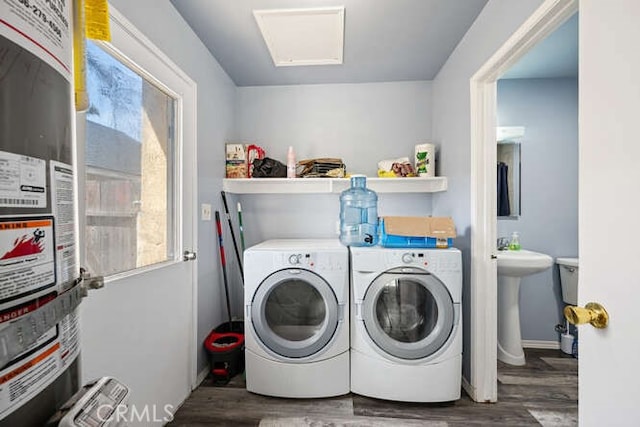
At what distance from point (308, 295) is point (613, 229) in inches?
59.9

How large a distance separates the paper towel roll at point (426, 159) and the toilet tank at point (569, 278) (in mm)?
1313

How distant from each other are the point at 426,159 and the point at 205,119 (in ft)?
5.65

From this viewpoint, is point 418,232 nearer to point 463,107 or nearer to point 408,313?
point 408,313

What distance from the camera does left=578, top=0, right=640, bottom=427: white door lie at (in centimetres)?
62

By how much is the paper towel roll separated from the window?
1833 millimetres

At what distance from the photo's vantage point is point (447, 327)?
1747 millimetres

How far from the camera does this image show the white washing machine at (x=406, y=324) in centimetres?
175

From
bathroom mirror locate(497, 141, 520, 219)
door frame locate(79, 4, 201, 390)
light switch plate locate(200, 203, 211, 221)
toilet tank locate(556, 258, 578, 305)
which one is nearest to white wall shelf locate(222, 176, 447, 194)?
light switch plate locate(200, 203, 211, 221)

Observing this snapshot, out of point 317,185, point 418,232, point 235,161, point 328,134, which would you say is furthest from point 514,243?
point 235,161

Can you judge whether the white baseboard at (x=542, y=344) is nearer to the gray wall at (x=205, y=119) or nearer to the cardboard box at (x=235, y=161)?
the gray wall at (x=205, y=119)

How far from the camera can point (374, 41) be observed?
6.57 feet

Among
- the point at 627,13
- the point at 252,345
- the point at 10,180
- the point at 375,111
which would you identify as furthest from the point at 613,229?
the point at 375,111

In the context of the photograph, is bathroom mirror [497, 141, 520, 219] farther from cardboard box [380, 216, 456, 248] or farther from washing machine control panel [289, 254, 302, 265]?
washing machine control panel [289, 254, 302, 265]

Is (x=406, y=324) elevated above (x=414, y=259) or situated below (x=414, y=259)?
below
